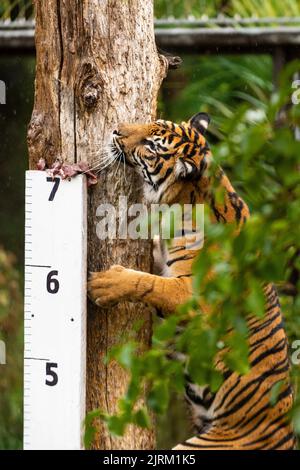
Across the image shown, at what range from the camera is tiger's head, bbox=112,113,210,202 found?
2881 mm

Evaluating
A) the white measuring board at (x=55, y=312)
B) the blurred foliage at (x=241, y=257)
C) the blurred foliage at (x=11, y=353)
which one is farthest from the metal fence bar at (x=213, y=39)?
the blurred foliage at (x=241, y=257)

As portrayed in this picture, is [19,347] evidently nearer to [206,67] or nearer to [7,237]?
[7,237]

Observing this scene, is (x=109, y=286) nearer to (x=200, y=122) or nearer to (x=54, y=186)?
(x=54, y=186)

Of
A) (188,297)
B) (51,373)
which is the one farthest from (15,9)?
(51,373)

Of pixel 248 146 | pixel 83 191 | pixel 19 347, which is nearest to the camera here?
pixel 248 146

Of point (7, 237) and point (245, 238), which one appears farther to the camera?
point (7, 237)

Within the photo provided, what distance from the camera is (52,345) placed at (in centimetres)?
276

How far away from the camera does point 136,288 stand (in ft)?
9.34

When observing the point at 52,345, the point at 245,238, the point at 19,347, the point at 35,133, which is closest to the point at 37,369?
the point at 52,345

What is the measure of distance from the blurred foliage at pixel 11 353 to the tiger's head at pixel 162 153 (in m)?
2.76

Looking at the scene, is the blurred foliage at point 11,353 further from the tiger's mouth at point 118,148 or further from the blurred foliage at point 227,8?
the tiger's mouth at point 118,148

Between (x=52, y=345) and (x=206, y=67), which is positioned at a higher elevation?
(x=206, y=67)

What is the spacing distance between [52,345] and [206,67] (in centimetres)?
Answer: 332

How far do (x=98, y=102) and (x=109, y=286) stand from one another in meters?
0.57
